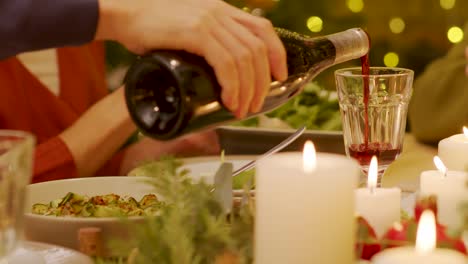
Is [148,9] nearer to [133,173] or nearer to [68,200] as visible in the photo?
[68,200]

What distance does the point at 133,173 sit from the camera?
48.1 inches

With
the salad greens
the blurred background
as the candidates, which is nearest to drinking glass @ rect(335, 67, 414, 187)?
the salad greens

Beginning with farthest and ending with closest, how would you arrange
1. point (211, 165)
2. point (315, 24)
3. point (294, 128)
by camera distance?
point (315, 24), point (294, 128), point (211, 165)

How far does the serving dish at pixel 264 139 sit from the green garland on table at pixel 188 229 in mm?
715

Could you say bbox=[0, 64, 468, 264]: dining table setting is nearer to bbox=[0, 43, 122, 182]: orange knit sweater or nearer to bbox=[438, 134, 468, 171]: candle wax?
bbox=[438, 134, 468, 171]: candle wax

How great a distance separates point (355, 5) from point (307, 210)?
110 inches

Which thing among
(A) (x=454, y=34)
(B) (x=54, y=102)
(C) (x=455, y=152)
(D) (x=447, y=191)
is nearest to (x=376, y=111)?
(C) (x=455, y=152)

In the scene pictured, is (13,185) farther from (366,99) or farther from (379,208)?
(366,99)

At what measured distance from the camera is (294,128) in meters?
1.65

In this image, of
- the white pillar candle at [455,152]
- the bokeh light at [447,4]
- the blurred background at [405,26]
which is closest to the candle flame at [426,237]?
the white pillar candle at [455,152]

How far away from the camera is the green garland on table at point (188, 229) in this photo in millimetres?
639

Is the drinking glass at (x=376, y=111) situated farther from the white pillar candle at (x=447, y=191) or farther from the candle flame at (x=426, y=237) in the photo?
the candle flame at (x=426, y=237)

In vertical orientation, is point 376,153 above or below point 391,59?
above

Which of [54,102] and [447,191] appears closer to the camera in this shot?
[447,191]
